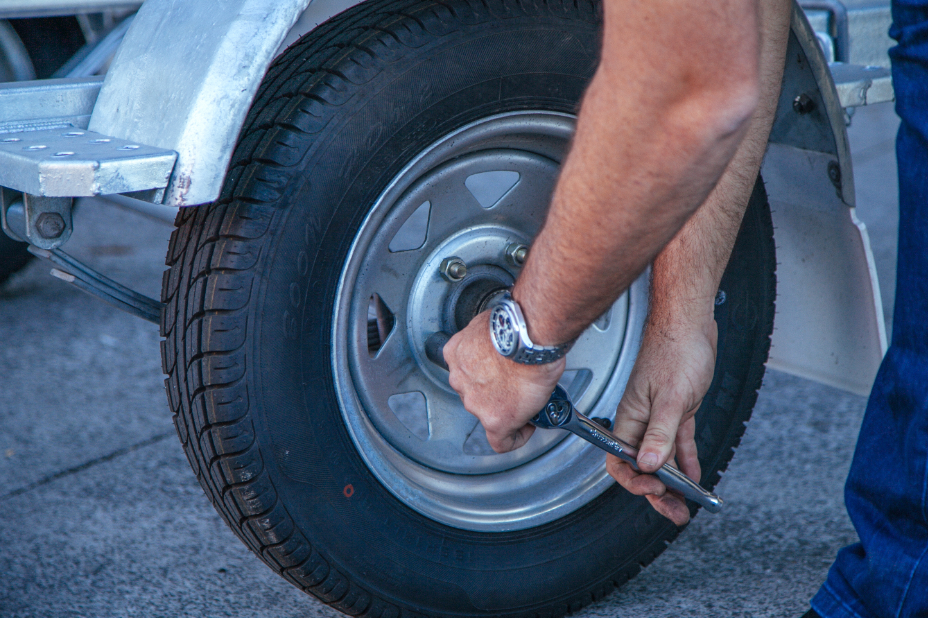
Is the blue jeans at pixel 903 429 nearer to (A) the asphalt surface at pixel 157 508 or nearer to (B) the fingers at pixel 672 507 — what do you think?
(B) the fingers at pixel 672 507

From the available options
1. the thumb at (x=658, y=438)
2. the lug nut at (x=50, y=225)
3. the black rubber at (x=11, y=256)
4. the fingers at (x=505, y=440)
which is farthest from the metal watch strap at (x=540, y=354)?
the black rubber at (x=11, y=256)

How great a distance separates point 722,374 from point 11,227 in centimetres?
127

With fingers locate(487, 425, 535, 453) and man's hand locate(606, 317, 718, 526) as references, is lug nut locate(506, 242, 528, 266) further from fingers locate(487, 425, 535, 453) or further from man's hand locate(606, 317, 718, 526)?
fingers locate(487, 425, 535, 453)

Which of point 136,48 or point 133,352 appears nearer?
point 136,48

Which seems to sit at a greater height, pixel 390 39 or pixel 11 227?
pixel 390 39

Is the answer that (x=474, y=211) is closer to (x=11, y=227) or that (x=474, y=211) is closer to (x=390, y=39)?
(x=390, y=39)

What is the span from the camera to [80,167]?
41.7 inches

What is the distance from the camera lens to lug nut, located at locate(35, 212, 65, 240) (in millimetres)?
1188

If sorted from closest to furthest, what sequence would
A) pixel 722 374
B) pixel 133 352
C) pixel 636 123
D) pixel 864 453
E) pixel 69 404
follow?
pixel 636 123 → pixel 864 453 → pixel 722 374 → pixel 69 404 → pixel 133 352

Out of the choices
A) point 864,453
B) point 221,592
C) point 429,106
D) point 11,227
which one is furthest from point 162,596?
point 864,453

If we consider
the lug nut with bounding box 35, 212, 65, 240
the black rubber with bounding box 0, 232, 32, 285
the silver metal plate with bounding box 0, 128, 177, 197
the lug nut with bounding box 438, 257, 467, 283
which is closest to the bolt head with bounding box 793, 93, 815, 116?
the lug nut with bounding box 438, 257, 467, 283

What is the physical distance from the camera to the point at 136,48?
129 centimetres

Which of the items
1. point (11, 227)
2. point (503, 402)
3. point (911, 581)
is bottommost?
point (911, 581)

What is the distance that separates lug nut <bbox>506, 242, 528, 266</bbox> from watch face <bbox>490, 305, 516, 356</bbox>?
479 mm
